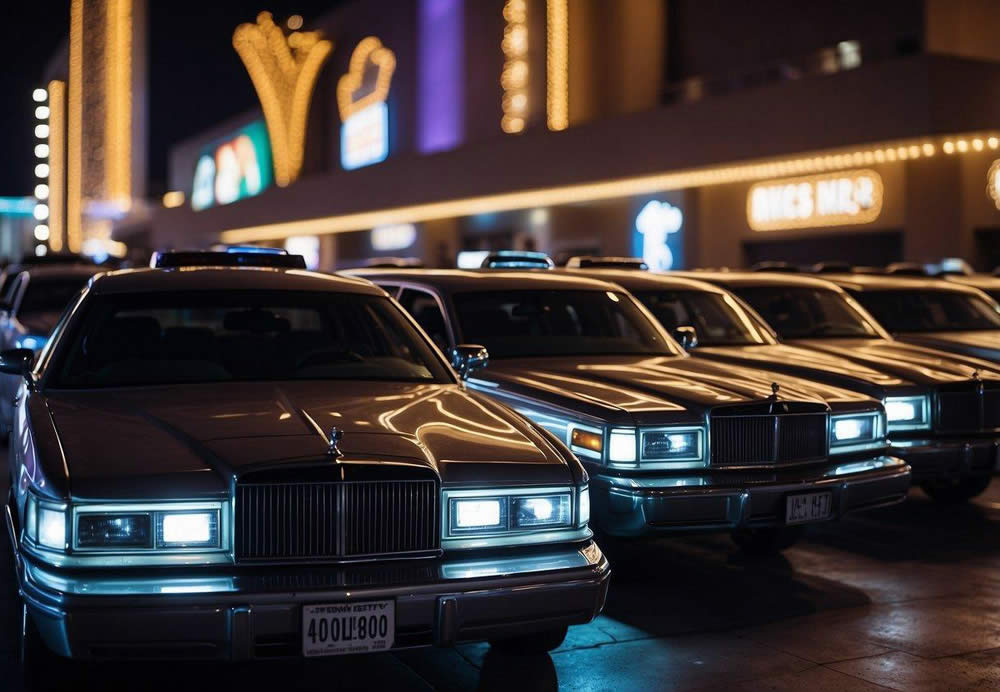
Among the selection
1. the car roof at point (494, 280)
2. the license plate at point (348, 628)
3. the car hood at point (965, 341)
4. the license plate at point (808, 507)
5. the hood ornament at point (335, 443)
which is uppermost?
the car roof at point (494, 280)

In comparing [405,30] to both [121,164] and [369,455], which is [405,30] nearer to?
[369,455]

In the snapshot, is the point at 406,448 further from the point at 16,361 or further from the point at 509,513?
the point at 16,361

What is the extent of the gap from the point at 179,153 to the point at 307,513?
73.0 meters

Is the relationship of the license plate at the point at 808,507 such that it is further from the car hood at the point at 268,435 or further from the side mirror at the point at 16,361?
the side mirror at the point at 16,361

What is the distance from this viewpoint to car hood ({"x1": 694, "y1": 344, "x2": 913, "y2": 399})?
335 inches

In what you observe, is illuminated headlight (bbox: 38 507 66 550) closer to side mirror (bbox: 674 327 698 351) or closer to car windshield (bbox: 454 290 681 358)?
car windshield (bbox: 454 290 681 358)

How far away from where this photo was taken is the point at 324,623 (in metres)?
4.27

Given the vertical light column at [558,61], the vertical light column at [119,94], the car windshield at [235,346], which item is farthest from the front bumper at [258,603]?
the vertical light column at [119,94]

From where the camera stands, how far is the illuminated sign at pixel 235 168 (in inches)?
2265

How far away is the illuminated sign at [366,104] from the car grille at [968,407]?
33.8m

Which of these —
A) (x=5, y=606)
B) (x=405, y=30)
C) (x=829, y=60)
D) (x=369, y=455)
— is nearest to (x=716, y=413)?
(x=369, y=455)

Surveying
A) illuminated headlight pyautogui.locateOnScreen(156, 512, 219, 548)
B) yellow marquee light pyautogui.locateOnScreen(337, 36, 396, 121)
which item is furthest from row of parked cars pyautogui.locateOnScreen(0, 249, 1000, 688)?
yellow marquee light pyautogui.locateOnScreen(337, 36, 396, 121)

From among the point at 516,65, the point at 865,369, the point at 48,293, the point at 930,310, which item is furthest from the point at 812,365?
the point at 516,65

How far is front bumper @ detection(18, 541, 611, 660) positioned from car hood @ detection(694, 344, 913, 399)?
4413 millimetres
